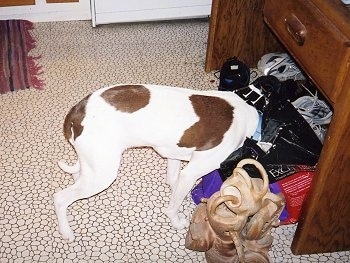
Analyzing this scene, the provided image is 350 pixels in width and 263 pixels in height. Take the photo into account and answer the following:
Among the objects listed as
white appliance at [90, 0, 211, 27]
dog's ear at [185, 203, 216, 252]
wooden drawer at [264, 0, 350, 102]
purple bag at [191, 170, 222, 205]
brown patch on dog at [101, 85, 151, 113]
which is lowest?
purple bag at [191, 170, 222, 205]

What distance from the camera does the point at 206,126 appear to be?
1.41 metres

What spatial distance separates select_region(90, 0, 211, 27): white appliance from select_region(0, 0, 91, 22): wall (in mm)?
126

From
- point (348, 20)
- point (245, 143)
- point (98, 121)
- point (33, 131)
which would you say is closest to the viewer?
point (348, 20)

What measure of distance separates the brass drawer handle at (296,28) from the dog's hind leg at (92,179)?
2.13 feet

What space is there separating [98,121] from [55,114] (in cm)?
87

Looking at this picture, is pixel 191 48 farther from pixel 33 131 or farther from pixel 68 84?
pixel 33 131

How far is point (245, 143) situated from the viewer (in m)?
1.54

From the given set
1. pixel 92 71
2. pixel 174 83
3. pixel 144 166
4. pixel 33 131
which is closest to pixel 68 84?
pixel 92 71

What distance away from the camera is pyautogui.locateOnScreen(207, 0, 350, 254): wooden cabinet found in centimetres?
116

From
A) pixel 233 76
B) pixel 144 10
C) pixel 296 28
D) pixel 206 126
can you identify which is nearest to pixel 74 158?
pixel 206 126

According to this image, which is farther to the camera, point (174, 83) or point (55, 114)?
point (174, 83)

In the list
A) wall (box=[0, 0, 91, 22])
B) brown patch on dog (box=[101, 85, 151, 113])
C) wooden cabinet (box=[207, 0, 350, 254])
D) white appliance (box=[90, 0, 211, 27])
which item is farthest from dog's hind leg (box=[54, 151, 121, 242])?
wall (box=[0, 0, 91, 22])

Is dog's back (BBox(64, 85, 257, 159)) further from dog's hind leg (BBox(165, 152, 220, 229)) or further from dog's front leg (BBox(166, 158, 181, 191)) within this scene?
dog's front leg (BBox(166, 158, 181, 191))

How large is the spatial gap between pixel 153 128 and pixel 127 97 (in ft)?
0.42
